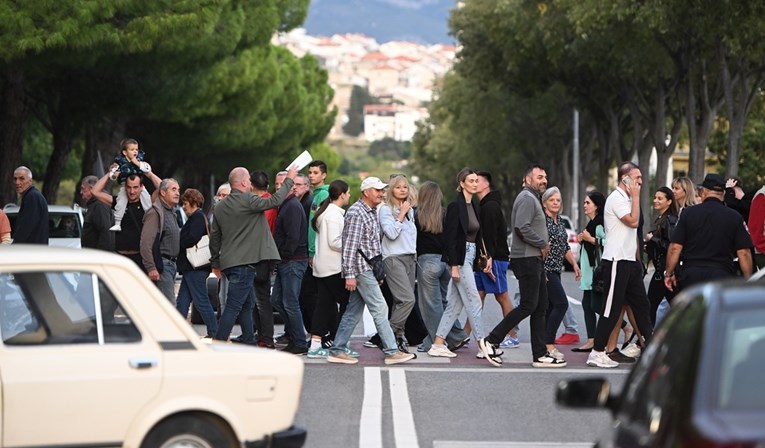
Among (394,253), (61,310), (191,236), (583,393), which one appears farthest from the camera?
(191,236)

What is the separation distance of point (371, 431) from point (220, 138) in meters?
37.8

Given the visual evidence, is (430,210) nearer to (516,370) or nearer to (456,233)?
(456,233)

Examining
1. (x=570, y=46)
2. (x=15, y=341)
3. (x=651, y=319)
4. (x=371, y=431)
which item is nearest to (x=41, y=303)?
(x=15, y=341)

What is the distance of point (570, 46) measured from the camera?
39125mm

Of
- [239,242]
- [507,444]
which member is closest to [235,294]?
[239,242]

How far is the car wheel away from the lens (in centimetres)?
686

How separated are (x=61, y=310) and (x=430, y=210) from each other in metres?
7.36

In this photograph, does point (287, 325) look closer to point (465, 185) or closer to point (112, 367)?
point (465, 185)

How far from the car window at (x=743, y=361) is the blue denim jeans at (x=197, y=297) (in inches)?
372

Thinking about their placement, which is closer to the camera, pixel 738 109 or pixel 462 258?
pixel 462 258

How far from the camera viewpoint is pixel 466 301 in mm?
13812

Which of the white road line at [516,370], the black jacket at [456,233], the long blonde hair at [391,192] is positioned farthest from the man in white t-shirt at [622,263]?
the long blonde hair at [391,192]

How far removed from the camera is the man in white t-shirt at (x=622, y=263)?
42.8 feet

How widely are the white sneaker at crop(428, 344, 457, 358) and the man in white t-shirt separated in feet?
4.62
